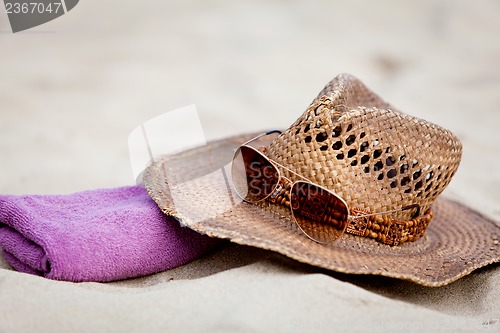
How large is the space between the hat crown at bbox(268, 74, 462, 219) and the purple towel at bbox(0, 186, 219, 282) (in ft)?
1.16

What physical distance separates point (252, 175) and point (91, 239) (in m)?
0.46

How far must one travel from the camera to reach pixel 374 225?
154cm

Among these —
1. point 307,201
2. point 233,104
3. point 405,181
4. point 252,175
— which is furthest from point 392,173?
point 233,104

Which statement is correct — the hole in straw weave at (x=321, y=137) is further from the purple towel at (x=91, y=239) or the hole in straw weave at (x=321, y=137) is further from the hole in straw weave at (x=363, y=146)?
the purple towel at (x=91, y=239)

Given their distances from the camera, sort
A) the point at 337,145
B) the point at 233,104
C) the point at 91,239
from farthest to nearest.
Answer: the point at 233,104 → the point at 337,145 → the point at 91,239

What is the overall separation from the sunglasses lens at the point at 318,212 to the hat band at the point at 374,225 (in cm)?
3

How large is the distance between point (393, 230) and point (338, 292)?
0.32 metres

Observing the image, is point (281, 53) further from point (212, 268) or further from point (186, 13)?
point (212, 268)

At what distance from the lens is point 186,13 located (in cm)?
413

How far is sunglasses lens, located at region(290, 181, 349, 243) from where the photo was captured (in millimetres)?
1471

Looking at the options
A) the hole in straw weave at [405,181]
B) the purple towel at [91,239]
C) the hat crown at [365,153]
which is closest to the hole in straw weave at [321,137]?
the hat crown at [365,153]

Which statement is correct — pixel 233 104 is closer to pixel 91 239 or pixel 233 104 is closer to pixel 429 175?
pixel 429 175

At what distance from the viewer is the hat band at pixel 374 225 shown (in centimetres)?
152

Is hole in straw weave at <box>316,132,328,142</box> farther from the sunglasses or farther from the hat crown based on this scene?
the sunglasses
